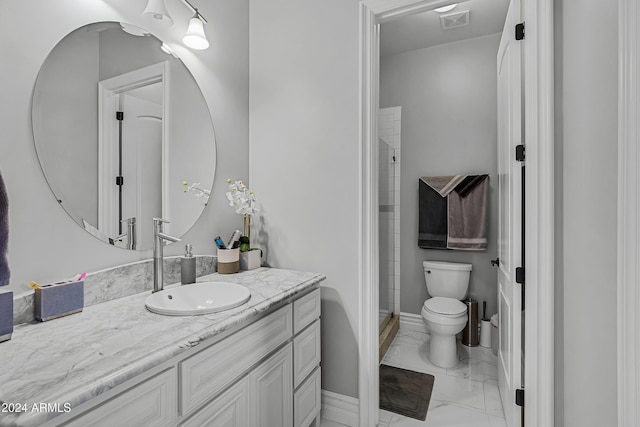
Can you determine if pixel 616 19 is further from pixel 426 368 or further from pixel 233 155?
pixel 426 368

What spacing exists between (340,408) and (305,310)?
0.71 meters

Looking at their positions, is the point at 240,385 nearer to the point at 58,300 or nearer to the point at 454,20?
the point at 58,300

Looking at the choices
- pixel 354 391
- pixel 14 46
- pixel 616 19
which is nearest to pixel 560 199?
pixel 616 19

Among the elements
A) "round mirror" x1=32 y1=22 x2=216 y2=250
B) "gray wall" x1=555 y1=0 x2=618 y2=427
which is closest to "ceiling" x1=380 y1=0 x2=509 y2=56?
"gray wall" x1=555 y1=0 x2=618 y2=427

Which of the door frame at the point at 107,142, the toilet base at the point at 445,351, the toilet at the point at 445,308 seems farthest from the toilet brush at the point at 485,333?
the door frame at the point at 107,142

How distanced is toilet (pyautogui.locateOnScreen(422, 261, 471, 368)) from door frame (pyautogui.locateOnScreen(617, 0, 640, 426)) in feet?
5.37

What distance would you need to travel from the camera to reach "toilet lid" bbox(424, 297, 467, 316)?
234cm

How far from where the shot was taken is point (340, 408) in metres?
1.76

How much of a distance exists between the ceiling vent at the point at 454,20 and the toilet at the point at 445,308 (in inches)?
80.1

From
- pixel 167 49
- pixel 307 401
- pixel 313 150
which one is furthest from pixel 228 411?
pixel 167 49

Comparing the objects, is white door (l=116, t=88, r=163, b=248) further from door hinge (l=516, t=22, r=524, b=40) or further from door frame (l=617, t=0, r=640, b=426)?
door hinge (l=516, t=22, r=524, b=40)

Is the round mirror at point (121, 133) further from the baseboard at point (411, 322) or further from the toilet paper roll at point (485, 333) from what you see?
the toilet paper roll at point (485, 333)

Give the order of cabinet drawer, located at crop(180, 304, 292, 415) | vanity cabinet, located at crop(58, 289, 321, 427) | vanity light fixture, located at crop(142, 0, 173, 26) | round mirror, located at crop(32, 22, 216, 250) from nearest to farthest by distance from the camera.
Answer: vanity cabinet, located at crop(58, 289, 321, 427), cabinet drawer, located at crop(180, 304, 292, 415), round mirror, located at crop(32, 22, 216, 250), vanity light fixture, located at crop(142, 0, 173, 26)

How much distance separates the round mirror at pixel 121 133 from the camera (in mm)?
1093
